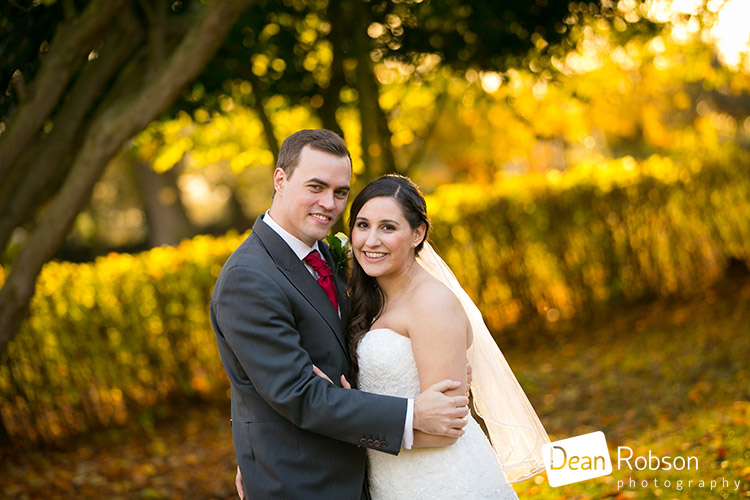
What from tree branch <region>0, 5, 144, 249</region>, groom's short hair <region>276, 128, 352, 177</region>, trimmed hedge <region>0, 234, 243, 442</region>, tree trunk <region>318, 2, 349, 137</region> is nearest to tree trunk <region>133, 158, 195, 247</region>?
trimmed hedge <region>0, 234, 243, 442</region>

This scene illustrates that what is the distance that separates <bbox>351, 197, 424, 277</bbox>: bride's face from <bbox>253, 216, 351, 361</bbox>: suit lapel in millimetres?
245

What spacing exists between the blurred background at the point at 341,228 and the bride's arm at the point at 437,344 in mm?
2576

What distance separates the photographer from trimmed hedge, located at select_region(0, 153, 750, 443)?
7.81 meters

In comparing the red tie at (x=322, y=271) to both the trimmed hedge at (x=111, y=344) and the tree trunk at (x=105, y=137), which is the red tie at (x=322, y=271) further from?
the trimmed hedge at (x=111, y=344)

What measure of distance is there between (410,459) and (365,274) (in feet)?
2.80

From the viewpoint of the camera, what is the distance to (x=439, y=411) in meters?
2.91

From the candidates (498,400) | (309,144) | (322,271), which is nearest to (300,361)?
(322,271)

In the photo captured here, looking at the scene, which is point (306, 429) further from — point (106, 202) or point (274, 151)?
point (106, 202)

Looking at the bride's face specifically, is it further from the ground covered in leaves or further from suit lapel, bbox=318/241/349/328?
the ground covered in leaves

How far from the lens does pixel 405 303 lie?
3.19m

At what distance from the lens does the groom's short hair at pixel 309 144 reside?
10.2 ft

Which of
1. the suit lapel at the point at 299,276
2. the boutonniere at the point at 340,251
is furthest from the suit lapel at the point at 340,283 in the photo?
the suit lapel at the point at 299,276

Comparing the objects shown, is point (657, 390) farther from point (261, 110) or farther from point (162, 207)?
point (162, 207)

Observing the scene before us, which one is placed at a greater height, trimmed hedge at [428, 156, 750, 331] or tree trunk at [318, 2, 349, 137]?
tree trunk at [318, 2, 349, 137]
